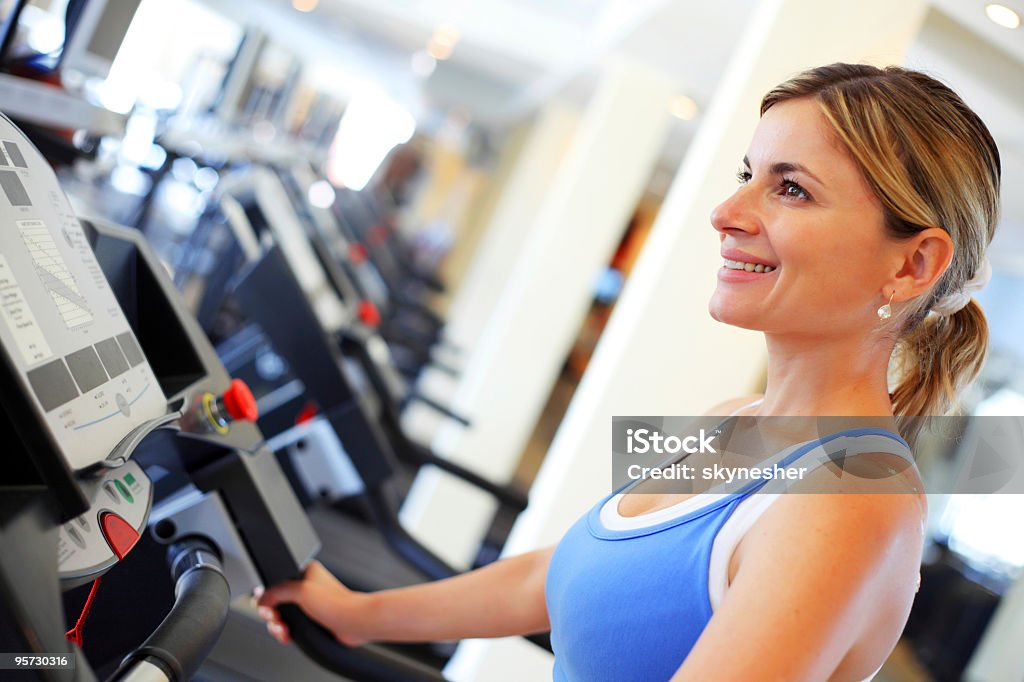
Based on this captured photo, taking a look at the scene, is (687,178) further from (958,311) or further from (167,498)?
(167,498)

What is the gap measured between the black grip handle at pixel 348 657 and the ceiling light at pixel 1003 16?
147 cm

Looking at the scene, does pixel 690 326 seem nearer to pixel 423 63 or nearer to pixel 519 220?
pixel 519 220

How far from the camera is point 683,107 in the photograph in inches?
208

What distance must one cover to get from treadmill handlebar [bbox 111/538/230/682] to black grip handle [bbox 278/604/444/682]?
7.0 inches

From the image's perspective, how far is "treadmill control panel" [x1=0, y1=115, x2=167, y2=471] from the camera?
31.9 inches

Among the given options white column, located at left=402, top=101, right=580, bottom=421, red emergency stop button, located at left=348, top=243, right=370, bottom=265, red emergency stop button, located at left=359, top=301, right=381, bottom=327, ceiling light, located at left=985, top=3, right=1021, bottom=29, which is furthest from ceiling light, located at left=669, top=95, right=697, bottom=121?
ceiling light, located at left=985, top=3, right=1021, bottom=29

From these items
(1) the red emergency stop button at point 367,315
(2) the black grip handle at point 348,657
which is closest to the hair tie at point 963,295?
(2) the black grip handle at point 348,657

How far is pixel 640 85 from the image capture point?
4879 mm

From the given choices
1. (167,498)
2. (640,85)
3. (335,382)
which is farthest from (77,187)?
(167,498)

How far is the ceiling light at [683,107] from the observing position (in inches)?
201

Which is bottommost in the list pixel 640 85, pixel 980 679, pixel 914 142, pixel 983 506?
pixel 980 679

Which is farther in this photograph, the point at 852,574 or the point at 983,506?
the point at 983,506

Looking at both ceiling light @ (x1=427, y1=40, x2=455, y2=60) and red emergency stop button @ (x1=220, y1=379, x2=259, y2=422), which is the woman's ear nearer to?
red emergency stop button @ (x1=220, y1=379, x2=259, y2=422)

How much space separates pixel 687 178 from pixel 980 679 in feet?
14.0
